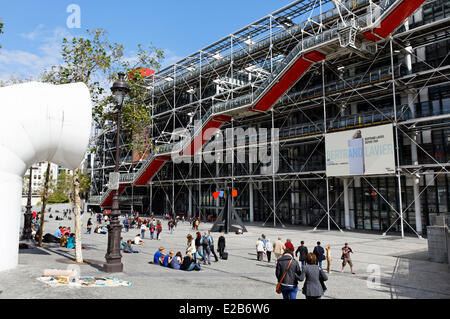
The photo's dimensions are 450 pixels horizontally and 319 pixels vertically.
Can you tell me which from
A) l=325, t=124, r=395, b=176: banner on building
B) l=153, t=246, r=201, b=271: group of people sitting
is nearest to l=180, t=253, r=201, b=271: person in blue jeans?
l=153, t=246, r=201, b=271: group of people sitting

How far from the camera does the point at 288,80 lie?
85.0ft

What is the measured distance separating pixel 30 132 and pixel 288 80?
2033 cm

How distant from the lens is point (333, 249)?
657 inches

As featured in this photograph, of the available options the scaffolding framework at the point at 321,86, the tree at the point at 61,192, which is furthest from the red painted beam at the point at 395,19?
the tree at the point at 61,192

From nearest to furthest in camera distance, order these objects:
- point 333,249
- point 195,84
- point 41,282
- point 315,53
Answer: point 41,282
point 333,249
point 315,53
point 195,84

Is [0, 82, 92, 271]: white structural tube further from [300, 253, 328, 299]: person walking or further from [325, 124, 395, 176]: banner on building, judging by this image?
[325, 124, 395, 176]: banner on building

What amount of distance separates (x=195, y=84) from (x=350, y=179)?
21546mm

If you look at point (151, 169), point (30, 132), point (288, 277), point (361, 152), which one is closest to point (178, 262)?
point (30, 132)

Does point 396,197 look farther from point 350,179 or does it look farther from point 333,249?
point 333,249

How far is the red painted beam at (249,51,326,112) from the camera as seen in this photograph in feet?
79.5

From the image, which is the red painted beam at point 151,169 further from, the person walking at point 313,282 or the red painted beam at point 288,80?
the person walking at point 313,282

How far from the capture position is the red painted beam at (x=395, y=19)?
783 inches

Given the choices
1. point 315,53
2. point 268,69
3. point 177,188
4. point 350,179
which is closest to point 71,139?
point 315,53

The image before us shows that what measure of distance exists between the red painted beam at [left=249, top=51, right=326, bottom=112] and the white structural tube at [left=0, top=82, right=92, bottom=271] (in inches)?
718
